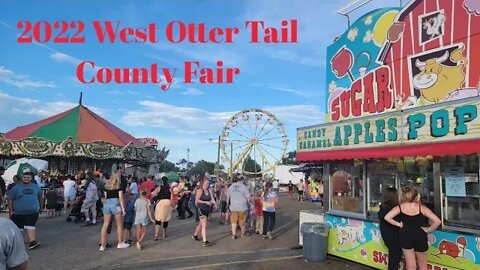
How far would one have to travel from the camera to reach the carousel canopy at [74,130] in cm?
2641

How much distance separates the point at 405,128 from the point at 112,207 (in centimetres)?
575

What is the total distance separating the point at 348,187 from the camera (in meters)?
8.20

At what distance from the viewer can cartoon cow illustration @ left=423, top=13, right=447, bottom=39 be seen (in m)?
6.80

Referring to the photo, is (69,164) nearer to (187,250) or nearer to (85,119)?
A: (85,119)

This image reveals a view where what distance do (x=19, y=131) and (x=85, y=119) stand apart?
411cm

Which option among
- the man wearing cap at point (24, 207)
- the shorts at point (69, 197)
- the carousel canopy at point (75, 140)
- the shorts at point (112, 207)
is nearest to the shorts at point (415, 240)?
the shorts at point (112, 207)

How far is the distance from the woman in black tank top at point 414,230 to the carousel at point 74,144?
22.4m

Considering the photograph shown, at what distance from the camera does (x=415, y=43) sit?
7.26 m

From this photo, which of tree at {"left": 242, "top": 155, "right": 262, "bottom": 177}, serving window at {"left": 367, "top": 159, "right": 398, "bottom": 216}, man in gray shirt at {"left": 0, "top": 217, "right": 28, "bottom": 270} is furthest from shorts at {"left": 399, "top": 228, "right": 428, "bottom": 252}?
tree at {"left": 242, "top": 155, "right": 262, "bottom": 177}

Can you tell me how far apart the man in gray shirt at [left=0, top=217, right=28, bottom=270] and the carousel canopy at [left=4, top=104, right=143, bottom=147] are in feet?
80.2

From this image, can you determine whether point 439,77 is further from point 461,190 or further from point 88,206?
point 88,206

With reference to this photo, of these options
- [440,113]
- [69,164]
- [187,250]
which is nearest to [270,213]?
[187,250]

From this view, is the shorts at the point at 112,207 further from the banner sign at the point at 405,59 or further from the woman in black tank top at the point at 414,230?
the woman in black tank top at the point at 414,230

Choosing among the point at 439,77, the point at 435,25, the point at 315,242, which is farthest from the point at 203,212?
the point at 435,25
